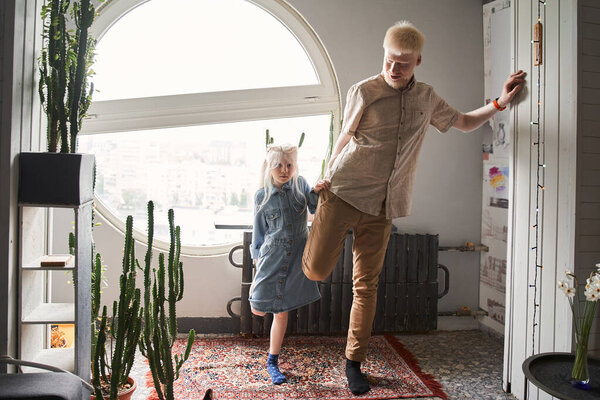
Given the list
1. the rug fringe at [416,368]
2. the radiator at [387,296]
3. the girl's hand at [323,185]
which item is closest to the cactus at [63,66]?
the girl's hand at [323,185]

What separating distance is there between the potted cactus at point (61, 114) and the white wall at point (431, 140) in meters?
1.21

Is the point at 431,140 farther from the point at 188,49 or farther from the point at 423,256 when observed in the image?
the point at 188,49

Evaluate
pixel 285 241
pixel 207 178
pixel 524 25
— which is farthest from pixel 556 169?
pixel 207 178

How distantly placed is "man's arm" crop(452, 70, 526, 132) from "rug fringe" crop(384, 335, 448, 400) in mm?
1287

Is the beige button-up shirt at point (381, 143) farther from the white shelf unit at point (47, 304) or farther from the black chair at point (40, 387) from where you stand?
the black chair at point (40, 387)

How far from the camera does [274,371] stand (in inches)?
105

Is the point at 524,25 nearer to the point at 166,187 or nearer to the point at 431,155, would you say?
the point at 431,155

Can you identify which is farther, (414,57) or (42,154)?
(414,57)

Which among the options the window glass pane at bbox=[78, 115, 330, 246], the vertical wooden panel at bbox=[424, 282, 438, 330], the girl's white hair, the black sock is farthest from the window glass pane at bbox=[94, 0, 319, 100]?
the black sock

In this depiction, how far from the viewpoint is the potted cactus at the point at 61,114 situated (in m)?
2.02

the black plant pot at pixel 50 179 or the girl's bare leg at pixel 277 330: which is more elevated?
the black plant pot at pixel 50 179

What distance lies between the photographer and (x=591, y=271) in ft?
6.91

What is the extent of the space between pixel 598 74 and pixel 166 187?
2415mm

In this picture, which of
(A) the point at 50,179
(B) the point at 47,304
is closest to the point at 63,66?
(A) the point at 50,179
